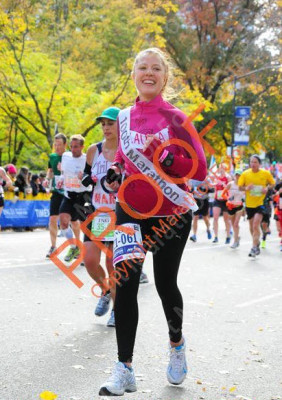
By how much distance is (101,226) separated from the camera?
590 cm

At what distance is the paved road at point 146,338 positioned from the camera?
4121 mm

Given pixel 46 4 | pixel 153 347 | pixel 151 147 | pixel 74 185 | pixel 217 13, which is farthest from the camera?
pixel 217 13

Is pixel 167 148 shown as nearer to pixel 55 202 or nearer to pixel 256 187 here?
pixel 55 202

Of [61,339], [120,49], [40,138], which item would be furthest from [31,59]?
[61,339]

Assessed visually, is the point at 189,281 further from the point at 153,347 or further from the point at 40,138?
the point at 40,138

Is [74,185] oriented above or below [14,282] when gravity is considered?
above

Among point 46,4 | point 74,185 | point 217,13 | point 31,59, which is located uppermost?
point 217,13

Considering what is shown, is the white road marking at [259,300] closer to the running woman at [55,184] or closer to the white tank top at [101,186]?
the white tank top at [101,186]

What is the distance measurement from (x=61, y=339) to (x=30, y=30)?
58.6ft

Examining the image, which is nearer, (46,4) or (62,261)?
(62,261)

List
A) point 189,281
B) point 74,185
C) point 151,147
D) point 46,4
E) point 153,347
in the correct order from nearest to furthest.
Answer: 1. point 151,147
2. point 153,347
3. point 189,281
4. point 74,185
5. point 46,4

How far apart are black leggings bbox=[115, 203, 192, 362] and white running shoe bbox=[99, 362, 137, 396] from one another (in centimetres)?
7

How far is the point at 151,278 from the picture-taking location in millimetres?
9344

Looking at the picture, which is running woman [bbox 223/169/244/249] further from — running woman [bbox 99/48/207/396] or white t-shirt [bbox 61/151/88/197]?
running woman [bbox 99/48/207/396]
